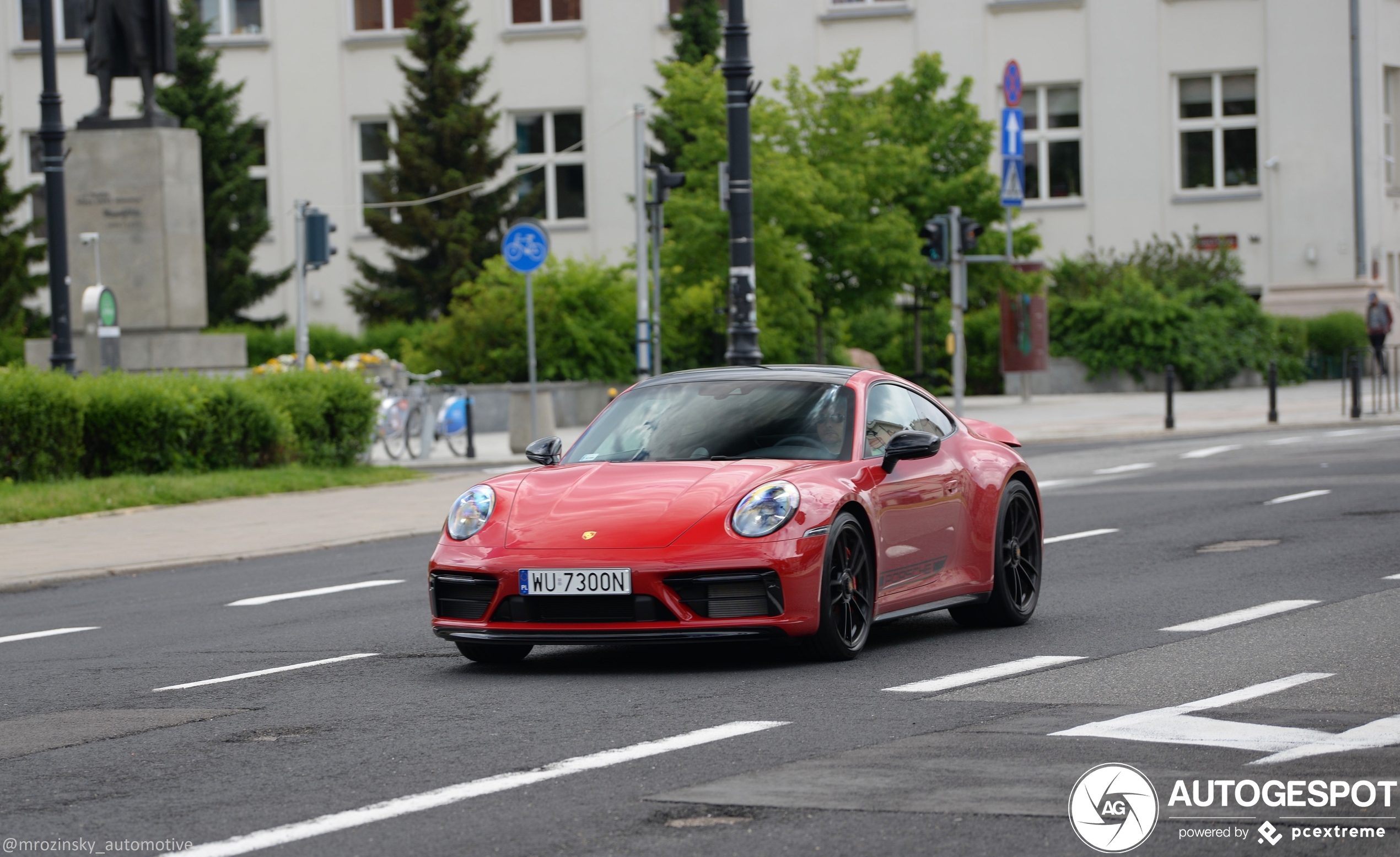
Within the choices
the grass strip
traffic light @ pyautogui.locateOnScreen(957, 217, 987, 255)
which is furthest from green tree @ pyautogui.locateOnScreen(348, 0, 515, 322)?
the grass strip

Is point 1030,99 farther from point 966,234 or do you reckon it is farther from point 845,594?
point 845,594

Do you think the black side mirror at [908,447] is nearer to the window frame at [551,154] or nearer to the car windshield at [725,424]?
the car windshield at [725,424]

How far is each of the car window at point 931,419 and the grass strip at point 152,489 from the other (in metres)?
10.2

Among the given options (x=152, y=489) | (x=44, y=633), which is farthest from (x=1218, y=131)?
(x=44, y=633)

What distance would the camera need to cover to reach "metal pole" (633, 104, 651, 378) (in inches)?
1144

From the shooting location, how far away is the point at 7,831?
17.6 feet

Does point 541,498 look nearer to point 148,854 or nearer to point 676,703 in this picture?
point 676,703

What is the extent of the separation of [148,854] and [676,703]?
8.65ft

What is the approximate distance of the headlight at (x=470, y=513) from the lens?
838 cm

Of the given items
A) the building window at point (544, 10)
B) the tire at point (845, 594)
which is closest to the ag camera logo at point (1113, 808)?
the tire at point (845, 594)

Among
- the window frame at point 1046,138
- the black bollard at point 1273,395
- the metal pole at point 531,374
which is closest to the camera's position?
the metal pole at point 531,374

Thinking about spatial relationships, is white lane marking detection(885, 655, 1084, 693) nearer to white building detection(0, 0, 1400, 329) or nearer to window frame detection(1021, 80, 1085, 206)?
white building detection(0, 0, 1400, 329)

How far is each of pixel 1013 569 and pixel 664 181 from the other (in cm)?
1807

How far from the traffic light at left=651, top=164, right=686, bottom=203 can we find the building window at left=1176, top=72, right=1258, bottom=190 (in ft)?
84.5
